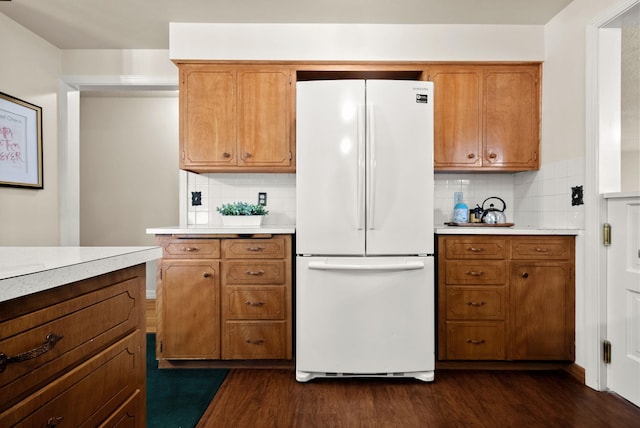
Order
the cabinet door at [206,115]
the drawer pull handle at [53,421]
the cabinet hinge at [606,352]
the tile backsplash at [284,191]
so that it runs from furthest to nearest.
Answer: the tile backsplash at [284,191]
the cabinet door at [206,115]
the cabinet hinge at [606,352]
the drawer pull handle at [53,421]

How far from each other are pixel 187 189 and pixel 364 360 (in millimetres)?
2019

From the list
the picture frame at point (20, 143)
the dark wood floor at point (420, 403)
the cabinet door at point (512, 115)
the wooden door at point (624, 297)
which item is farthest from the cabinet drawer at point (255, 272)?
the wooden door at point (624, 297)

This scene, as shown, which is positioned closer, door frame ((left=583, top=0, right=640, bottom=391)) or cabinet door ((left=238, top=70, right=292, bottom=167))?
door frame ((left=583, top=0, right=640, bottom=391))

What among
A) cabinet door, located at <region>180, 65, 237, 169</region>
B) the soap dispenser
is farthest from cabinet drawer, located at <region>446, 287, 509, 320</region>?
cabinet door, located at <region>180, 65, 237, 169</region>

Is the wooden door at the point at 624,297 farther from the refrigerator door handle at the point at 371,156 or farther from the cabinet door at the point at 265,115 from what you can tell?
the cabinet door at the point at 265,115

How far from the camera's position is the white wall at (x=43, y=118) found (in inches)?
→ 113

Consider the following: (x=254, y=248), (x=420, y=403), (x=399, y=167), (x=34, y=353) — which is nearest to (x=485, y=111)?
(x=399, y=167)

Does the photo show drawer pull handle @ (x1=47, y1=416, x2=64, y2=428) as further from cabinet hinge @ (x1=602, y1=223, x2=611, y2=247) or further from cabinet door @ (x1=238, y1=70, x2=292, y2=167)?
cabinet hinge @ (x1=602, y1=223, x2=611, y2=247)

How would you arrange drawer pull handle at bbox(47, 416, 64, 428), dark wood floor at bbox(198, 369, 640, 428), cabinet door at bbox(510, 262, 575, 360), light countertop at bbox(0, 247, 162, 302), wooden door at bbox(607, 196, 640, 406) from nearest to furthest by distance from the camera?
light countertop at bbox(0, 247, 162, 302), drawer pull handle at bbox(47, 416, 64, 428), dark wood floor at bbox(198, 369, 640, 428), wooden door at bbox(607, 196, 640, 406), cabinet door at bbox(510, 262, 575, 360)

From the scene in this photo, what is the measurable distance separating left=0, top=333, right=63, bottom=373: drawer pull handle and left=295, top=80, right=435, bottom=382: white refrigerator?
1.61 metres

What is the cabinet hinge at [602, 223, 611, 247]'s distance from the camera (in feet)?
7.44

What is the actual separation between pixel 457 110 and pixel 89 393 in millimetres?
2799

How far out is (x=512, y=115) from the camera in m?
2.87

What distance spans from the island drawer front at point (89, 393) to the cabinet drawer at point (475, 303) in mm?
1950
